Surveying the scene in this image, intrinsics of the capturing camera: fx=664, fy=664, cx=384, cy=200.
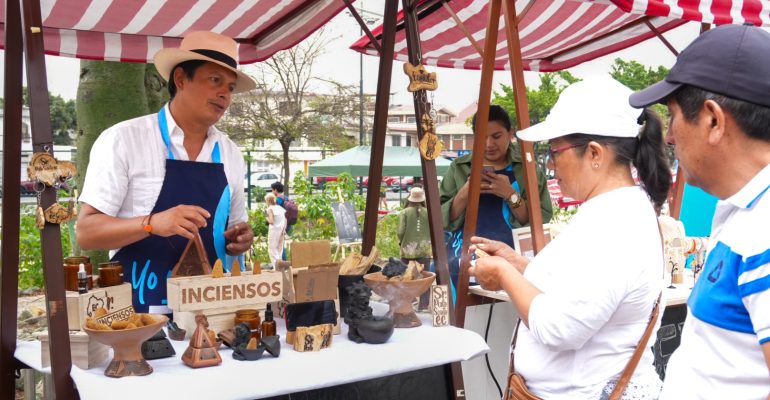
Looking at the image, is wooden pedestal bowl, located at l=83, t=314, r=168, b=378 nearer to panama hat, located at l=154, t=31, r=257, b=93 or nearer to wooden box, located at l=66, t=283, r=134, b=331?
wooden box, located at l=66, t=283, r=134, b=331

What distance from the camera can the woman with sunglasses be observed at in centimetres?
159

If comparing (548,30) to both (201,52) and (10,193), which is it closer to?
(201,52)

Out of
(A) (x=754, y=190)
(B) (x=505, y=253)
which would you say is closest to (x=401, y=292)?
(B) (x=505, y=253)

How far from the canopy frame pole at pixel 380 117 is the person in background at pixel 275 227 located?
6964 mm

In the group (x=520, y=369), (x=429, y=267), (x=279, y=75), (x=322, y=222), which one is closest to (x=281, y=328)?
(x=429, y=267)

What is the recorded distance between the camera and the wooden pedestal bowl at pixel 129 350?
1772mm

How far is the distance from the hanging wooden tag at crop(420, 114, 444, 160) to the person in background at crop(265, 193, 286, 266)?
7.26 metres

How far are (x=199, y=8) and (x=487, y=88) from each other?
154cm

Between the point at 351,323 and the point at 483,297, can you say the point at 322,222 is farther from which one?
the point at 351,323

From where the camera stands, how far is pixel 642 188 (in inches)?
70.4

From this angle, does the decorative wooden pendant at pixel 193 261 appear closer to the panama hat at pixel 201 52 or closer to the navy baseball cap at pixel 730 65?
the panama hat at pixel 201 52

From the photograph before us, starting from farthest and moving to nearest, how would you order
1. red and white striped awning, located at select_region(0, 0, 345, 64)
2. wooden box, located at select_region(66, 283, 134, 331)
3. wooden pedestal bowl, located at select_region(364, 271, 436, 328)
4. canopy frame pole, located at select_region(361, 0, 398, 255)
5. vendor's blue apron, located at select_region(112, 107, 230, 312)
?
red and white striped awning, located at select_region(0, 0, 345, 64) < canopy frame pole, located at select_region(361, 0, 398, 255) < vendor's blue apron, located at select_region(112, 107, 230, 312) < wooden pedestal bowl, located at select_region(364, 271, 436, 328) < wooden box, located at select_region(66, 283, 134, 331)

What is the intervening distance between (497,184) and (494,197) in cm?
21

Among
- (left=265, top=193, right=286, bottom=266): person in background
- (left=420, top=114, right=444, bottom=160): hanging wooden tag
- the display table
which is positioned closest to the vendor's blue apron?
the display table
